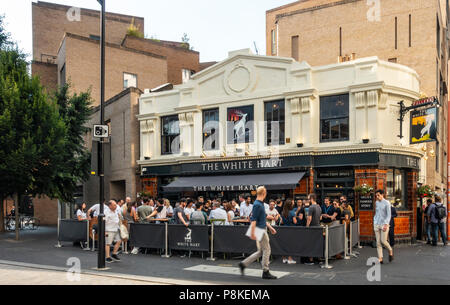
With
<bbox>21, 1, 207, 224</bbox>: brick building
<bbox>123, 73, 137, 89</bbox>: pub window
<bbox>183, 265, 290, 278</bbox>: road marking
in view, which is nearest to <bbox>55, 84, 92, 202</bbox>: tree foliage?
<bbox>21, 1, 207, 224</bbox>: brick building

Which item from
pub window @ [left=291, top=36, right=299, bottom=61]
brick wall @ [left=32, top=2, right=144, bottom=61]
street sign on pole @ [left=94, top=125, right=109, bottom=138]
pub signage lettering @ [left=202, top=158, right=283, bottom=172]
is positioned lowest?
pub signage lettering @ [left=202, top=158, right=283, bottom=172]

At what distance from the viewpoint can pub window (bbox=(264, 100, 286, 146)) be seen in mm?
19219

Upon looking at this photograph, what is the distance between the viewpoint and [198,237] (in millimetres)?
12969

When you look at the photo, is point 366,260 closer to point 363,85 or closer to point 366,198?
point 366,198

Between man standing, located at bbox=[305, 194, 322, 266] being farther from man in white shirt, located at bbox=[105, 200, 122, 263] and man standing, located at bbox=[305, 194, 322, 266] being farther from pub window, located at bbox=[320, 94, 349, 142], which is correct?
pub window, located at bbox=[320, 94, 349, 142]

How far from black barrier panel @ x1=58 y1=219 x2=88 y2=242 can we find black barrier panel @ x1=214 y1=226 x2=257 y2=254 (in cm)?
574

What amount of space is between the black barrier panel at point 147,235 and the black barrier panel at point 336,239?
→ 524 centimetres

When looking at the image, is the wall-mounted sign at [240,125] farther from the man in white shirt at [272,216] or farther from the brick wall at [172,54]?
the brick wall at [172,54]

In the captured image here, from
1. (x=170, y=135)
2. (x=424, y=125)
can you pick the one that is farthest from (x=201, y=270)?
(x=170, y=135)

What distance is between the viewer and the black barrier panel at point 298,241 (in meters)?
11.1

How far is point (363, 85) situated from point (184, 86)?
30.1ft

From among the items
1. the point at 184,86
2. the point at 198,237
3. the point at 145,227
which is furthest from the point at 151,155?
the point at 198,237

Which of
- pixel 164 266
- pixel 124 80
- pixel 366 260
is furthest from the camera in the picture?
pixel 124 80

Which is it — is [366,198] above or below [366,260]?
above
